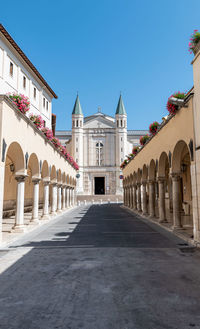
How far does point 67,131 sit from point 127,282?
260ft

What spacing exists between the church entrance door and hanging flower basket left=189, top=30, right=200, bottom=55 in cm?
5507

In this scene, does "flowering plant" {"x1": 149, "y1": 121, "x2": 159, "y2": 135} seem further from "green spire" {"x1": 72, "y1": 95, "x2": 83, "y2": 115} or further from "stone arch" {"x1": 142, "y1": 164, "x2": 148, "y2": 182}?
"green spire" {"x1": 72, "y1": 95, "x2": 83, "y2": 115}

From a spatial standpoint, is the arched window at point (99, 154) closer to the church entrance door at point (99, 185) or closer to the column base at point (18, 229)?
the church entrance door at point (99, 185)

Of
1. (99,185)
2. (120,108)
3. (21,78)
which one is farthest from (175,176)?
(120,108)

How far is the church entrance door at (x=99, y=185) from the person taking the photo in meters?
64.1

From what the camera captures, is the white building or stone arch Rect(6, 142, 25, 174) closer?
stone arch Rect(6, 142, 25, 174)

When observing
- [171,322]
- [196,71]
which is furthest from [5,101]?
[171,322]

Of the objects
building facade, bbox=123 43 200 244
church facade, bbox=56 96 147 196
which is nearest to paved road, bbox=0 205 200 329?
building facade, bbox=123 43 200 244

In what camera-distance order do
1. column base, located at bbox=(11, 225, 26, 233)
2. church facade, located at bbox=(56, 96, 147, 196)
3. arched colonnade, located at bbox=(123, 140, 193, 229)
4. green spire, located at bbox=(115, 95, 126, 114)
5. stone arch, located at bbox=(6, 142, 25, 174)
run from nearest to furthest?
column base, located at bbox=(11, 225, 26, 233), arched colonnade, located at bbox=(123, 140, 193, 229), stone arch, located at bbox=(6, 142, 25, 174), church facade, located at bbox=(56, 96, 147, 196), green spire, located at bbox=(115, 95, 126, 114)

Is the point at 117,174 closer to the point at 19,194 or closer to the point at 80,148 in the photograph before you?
the point at 80,148

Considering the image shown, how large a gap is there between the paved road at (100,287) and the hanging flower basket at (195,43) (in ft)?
23.5

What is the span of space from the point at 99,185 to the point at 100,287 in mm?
59515

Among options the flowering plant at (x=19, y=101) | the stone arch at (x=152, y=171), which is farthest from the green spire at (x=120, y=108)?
the flowering plant at (x=19, y=101)

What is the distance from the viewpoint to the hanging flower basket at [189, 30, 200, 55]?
9250 mm
